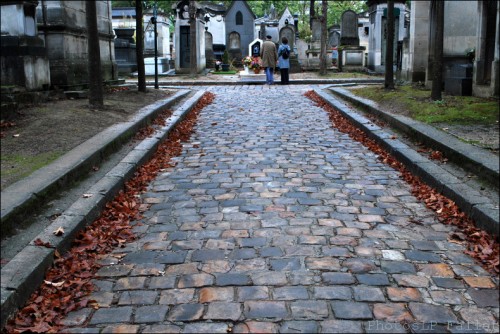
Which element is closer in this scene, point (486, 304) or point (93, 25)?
point (486, 304)

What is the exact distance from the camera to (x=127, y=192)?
A: 647 centimetres

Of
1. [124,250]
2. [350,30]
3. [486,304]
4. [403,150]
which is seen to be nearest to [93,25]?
[403,150]

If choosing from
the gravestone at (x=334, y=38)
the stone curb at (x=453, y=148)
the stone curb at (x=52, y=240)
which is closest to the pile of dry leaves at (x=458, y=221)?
the stone curb at (x=453, y=148)

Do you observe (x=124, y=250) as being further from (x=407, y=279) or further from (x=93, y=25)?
(x=93, y=25)

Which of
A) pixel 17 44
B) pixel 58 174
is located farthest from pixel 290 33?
pixel 58 174

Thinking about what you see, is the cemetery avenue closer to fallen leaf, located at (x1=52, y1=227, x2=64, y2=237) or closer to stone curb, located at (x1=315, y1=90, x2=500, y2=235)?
stone curb, located at (x1=315, y1=90, x2=500, y2=235)

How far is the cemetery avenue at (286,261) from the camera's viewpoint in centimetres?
343

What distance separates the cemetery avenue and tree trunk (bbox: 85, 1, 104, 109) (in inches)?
145

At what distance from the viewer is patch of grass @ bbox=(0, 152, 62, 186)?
18.2ft

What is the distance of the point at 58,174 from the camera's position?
5758 millimetres

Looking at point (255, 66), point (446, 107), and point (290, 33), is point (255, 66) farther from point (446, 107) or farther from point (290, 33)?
point (446, 107)

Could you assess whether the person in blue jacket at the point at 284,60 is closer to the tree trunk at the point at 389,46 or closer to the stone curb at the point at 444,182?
the tree trunk at the point at 389,46

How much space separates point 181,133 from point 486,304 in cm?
783

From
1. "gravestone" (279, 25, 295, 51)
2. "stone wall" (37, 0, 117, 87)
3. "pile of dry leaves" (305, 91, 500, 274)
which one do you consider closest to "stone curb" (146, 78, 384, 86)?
"stone wall" (37, 0, 117, 87)
